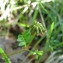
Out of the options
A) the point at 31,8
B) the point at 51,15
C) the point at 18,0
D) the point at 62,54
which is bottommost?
the point at 62,54

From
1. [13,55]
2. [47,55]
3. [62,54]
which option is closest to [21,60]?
[13,55]

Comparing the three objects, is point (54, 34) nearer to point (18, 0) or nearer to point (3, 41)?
point (3, 41)

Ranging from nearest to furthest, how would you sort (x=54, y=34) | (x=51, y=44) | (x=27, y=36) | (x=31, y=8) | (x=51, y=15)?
1. (x=27, y=36)
2. (x=51, y=44)
3. (x=54, y=34)
4. (x=51, y=15)
5. (x=31, y=8)

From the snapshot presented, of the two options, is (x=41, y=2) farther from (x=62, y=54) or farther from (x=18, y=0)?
(x=62, y=54)

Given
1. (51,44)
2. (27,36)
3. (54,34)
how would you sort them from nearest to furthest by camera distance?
1. (27,36)
2. (51,44)
3. (54,34)

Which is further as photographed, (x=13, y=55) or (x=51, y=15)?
(x=51, y=15)

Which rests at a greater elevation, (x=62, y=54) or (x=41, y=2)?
(x=41, y=2)

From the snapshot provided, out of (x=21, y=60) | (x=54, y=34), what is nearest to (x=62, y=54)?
(x=54, y=34)

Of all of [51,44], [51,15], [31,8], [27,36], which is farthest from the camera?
[31,8]

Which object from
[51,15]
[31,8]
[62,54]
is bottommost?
[62,54]
